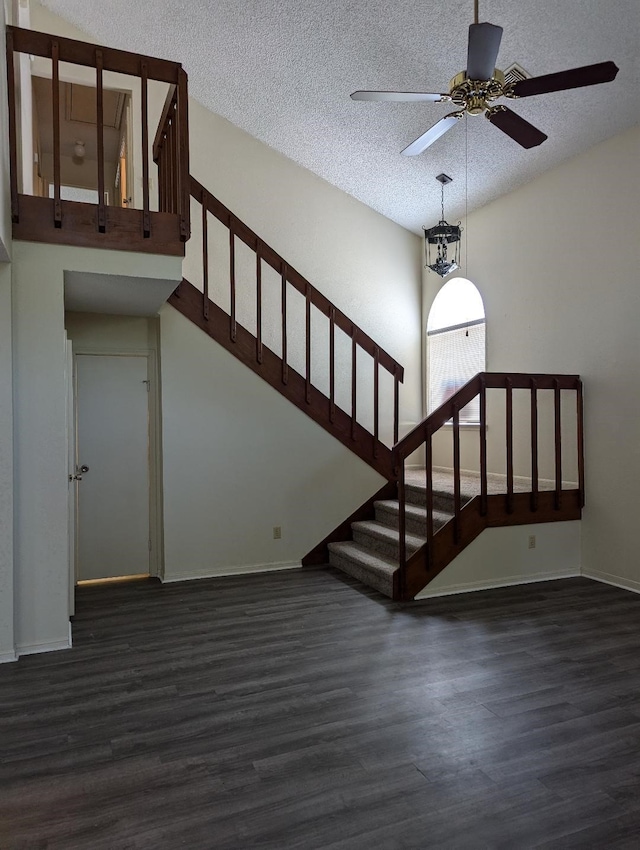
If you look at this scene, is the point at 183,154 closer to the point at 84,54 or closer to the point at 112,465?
the point at 84,54

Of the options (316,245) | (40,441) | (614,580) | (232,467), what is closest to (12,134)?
(40,441)

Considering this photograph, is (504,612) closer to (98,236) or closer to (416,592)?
(416,592)

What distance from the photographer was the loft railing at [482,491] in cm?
449

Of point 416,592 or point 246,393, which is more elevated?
point 246,393

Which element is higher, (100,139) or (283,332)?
(100,139)

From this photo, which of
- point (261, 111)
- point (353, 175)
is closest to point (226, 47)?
point (261, 111)

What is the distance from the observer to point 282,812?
2088 mm

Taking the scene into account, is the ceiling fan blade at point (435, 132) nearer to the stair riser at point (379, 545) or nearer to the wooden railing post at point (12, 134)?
the wooden railing post at point (12, 134)

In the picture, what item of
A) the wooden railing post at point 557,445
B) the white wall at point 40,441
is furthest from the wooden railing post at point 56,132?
the wooden railing post at point 557,445

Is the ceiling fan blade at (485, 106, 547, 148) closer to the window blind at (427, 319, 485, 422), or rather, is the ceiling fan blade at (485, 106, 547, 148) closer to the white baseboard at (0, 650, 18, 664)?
the window blind at (427, 319, 485, 422)

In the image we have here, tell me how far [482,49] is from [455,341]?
426 centimetres

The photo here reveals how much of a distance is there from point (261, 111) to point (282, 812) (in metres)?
6.25

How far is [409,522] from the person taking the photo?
524 centimetres

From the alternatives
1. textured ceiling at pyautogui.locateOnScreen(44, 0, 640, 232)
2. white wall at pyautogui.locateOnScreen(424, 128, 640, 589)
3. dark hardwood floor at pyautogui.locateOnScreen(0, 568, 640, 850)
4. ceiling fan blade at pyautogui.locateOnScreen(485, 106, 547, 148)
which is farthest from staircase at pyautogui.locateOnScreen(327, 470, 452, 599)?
textured ceiling at pyautogui.locateOnScreen(44, 0, 640, 232)
